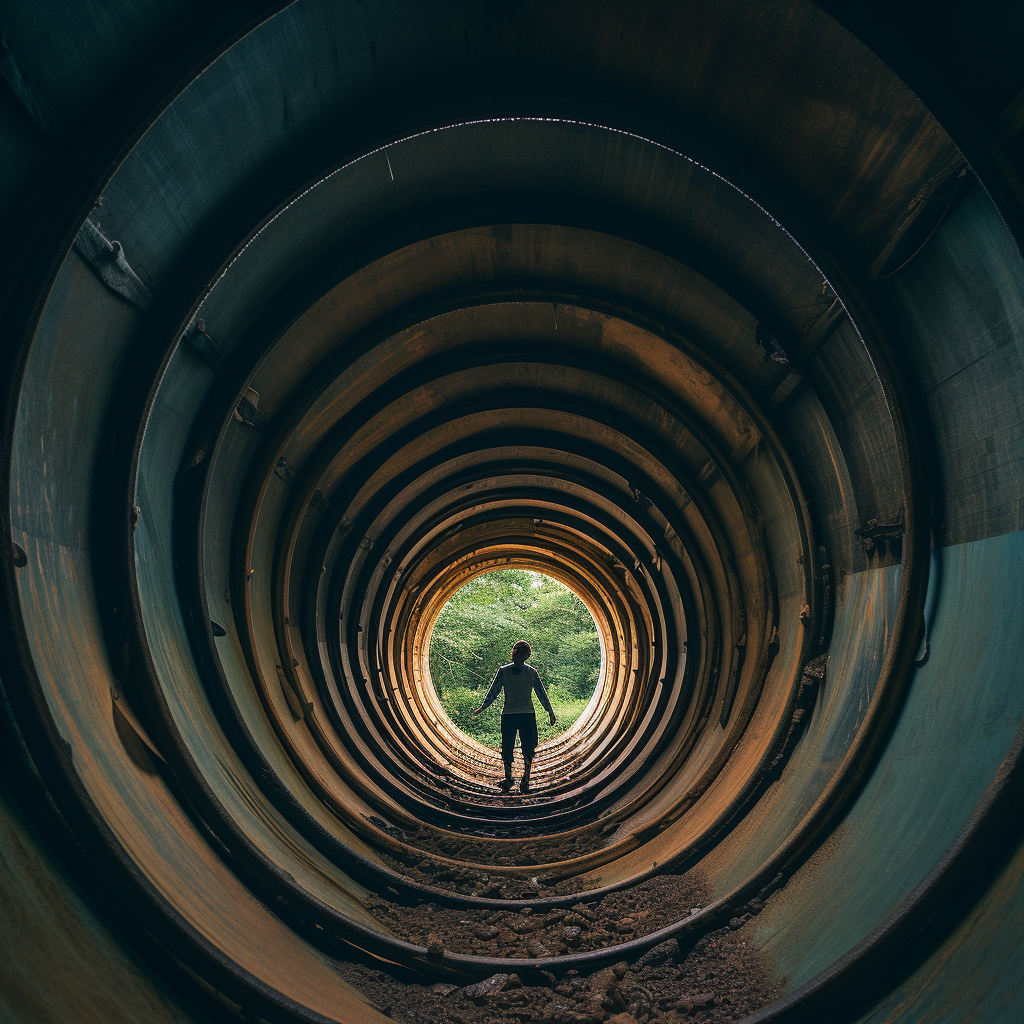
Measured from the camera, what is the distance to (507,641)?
23672 mm

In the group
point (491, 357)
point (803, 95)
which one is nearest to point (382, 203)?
point (491, 357)

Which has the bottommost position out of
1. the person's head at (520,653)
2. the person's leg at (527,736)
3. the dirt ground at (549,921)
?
the dirt ground at (549,921)

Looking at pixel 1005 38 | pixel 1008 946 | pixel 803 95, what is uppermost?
pixel 803 95

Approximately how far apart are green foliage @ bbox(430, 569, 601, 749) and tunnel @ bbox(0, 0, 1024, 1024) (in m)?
16.6

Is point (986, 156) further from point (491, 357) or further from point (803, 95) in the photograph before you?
point (491, 357)

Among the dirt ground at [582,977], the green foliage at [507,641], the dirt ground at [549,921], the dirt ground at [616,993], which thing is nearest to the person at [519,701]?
the dirt ground at [549,921]

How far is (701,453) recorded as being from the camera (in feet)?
17.9

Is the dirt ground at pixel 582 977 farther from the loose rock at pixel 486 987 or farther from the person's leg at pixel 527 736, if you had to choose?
the person's leg at pixel 527 736

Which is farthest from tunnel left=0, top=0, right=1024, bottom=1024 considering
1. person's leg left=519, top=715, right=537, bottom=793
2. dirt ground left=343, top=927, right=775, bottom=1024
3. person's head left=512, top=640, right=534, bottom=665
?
person's head left=512, top=640, right=534, bottom=665

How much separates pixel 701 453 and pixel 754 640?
1.66 m

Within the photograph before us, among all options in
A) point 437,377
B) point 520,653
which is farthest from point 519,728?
point 437,377

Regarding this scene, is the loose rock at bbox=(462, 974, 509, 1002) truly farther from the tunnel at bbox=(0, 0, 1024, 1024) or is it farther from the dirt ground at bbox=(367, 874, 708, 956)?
the dirt ground at bbox=(367, 874, 708, 956)

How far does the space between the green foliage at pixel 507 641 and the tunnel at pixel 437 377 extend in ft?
54.6

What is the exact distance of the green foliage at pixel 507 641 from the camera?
2223 cm
